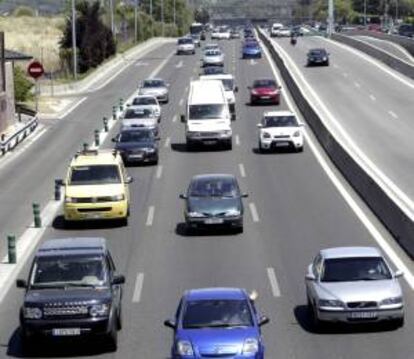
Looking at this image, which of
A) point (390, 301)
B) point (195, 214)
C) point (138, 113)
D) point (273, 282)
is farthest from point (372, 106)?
point (390, 301)

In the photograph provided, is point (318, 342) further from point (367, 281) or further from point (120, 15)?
point (120, 15)

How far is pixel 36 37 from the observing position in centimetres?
15250

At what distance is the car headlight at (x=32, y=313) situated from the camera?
63.1 ft

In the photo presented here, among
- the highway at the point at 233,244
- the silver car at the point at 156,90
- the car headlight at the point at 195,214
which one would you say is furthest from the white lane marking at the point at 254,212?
the silver car at the point at 156,90

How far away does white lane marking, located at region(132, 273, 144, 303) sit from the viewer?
78.3 ft

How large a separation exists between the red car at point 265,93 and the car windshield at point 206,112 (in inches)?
597

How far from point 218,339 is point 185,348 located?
49 centimetres

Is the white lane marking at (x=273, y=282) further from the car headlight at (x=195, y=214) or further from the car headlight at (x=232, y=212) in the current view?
the car headlight at (x=195, y=214)

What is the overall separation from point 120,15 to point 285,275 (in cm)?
16238

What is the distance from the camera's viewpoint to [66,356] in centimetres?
1970

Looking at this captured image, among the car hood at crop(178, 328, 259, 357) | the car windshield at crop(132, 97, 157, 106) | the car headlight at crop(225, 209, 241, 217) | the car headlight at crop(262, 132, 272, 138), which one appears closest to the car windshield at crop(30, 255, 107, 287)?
the car hood at crop(178, 328, 259, 357)

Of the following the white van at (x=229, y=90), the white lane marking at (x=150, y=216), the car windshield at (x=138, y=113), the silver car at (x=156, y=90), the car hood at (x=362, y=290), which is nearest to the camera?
the car hood at (x=362, y=290)

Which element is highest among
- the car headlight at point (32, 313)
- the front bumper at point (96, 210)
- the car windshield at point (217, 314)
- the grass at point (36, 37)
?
the car windshield at point (217, 314)

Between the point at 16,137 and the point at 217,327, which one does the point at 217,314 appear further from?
the point at 16,137
